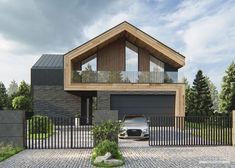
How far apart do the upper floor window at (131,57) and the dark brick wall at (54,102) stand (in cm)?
533

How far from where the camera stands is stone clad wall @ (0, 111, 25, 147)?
13.3 metres

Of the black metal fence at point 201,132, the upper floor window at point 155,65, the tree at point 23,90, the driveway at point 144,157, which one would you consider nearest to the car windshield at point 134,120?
the black metal fence at point 201,132

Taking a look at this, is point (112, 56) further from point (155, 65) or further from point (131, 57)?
point (155, 65)

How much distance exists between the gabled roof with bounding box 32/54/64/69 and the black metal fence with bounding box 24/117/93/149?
32.3 ft

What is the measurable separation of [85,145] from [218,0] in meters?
8.76

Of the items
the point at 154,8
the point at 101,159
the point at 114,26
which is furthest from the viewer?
the point at 114,26

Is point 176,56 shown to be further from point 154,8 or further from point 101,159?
point 101,159

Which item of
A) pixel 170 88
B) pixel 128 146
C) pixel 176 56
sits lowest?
pixel 128 146

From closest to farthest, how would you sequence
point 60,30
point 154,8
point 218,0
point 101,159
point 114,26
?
point 101,159 < point 218,0 < point 154,8 < point 60,30 < point 114,26

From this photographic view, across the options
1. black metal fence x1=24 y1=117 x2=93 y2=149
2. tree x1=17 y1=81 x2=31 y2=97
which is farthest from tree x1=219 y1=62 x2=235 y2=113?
black metal fence x1=24 y1=117 x2=93 y2=149

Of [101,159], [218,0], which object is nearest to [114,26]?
[218,0]

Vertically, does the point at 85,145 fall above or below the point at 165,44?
below

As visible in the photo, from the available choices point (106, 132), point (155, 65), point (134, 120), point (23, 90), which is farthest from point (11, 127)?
point (23, 90)

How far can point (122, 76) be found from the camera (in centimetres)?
2500
